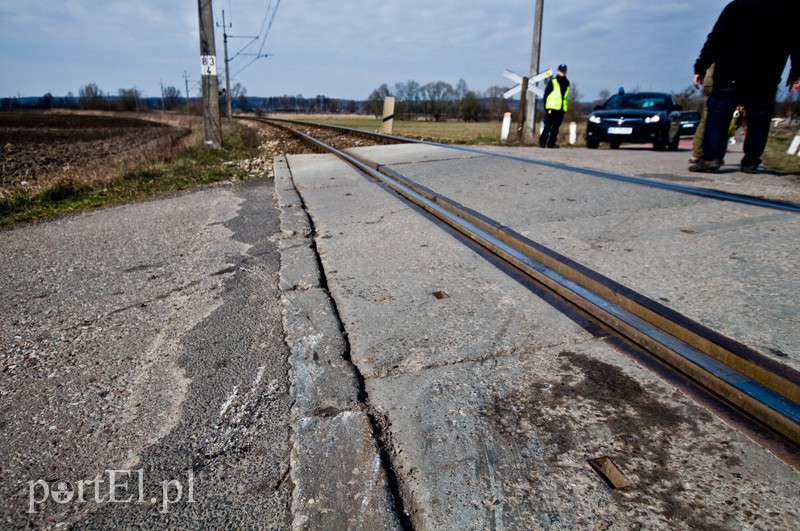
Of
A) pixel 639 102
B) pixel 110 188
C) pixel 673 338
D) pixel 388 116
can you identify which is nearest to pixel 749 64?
pixel 673 338

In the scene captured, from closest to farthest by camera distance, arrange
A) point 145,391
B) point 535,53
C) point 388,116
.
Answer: point 145,391 → point 535,53 → point 388,116

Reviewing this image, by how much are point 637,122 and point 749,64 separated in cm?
694

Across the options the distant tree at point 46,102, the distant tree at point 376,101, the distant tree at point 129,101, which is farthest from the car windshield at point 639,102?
the distant tree at point 46,102

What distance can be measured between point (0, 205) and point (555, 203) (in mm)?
6375

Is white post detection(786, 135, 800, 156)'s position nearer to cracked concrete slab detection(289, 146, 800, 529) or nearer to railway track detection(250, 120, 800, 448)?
railway track detection(250, 120, 800, 448)

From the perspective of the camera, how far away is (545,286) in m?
2.58

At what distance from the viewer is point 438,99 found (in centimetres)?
9812

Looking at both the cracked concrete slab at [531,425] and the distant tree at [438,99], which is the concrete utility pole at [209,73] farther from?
the distant tree at [438,99]

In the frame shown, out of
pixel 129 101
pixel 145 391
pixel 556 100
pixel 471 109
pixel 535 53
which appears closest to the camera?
pixel 145 391

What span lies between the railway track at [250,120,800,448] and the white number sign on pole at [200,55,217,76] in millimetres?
11362

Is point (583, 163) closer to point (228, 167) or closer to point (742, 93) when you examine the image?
point (742, 93)

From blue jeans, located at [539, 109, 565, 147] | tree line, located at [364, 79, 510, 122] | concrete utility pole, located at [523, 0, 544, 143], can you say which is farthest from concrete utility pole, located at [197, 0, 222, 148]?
tree line, located at [364, 79, 510, 122]

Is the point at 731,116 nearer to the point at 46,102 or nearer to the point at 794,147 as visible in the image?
the point at 794,147

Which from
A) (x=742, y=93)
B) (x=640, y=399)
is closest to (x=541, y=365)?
(x=640, y=399)
